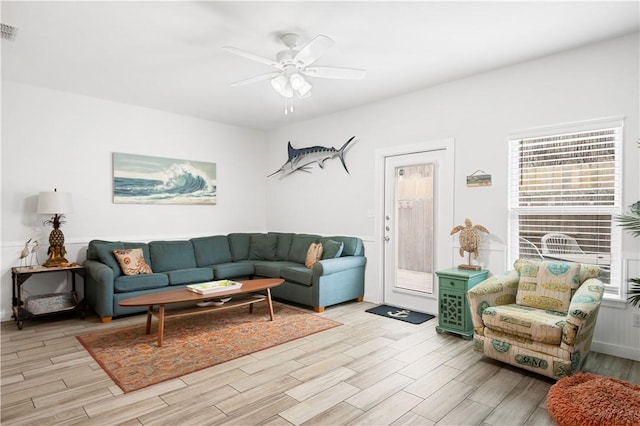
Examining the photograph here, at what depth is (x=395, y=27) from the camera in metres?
3.06

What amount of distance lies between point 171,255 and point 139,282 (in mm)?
801

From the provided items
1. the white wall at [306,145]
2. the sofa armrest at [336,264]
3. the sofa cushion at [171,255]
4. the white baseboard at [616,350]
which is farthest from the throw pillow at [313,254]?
the white baseboard at [616,350]

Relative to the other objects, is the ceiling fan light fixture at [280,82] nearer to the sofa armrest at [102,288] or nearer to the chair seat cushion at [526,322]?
the chair seat cushion at [526,322]

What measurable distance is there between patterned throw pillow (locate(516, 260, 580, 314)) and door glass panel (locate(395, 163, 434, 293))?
1.38m

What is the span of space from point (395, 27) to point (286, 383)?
2.93m

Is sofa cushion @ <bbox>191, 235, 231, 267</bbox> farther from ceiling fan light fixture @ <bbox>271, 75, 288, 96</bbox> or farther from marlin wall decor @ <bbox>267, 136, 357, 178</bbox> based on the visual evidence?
ceiling fan light fixture @ <bbox>271, 75, 288, 96</bbox>

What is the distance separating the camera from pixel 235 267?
544 centimetres

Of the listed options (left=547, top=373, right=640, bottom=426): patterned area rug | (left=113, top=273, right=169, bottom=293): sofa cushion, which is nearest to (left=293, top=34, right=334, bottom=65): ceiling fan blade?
(left=547, top=373, right=640, bottom=426): patterned area rug

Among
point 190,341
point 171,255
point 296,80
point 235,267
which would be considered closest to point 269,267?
point 235,267

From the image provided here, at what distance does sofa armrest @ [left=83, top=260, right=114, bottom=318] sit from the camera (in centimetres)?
418

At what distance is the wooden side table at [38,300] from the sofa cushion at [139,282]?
1.68 feet

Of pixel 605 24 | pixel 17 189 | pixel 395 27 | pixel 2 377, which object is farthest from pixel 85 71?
pixel 605 24

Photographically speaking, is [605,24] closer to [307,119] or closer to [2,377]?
[307,119]

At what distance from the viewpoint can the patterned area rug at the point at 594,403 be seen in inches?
81.6
